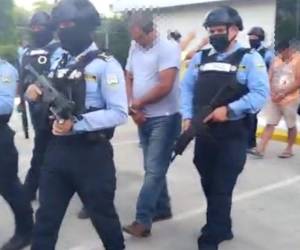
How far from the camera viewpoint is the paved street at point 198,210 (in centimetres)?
420

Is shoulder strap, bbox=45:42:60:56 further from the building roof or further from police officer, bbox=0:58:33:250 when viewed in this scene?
the building roof

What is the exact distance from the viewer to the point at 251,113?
12.0ft

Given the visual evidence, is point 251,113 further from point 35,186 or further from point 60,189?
point 35,186

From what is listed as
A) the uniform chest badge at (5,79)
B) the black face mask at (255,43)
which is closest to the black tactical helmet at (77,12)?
the uniform chest badge at (5,79)

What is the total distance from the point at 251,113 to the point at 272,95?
3.52m

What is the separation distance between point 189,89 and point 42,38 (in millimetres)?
1559

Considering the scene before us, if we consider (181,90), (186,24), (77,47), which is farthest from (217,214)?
(186,24)

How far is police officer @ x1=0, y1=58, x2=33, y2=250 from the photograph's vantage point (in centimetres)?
365

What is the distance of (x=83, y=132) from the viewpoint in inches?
115

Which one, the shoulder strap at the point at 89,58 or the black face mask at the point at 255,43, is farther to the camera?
the black face mask at the point at 255,43

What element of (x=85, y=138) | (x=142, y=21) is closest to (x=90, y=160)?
(x=85, y=138)

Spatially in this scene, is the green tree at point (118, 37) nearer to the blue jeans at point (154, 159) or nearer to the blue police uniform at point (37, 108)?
the blue police uniform at point (37, 108)

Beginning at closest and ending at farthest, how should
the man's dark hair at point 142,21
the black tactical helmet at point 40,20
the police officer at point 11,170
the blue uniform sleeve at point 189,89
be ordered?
the police officer at point 11,170
the blue uniform sleeve at point 189,89
the man's dark hair at point 142,21
the black tactical helmet at point 40,20

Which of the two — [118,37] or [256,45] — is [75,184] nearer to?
[256,45]
